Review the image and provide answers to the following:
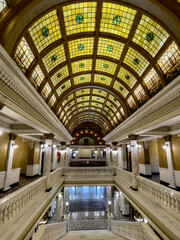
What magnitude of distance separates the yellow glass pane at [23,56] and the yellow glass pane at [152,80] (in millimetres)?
6307

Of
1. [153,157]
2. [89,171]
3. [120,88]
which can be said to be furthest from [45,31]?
[153,157]

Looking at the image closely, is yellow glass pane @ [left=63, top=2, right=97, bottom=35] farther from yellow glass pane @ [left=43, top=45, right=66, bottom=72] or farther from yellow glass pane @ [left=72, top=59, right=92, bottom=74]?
yellow glass pane @ [left=72, top=59, right=92, bottom=74]

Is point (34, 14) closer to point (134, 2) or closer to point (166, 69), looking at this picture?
point (134, 2)

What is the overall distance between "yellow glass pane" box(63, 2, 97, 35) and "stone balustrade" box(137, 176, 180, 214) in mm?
8485

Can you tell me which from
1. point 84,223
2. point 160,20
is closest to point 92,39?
point 160,20

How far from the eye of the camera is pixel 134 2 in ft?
16.5

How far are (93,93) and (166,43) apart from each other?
1015 cm

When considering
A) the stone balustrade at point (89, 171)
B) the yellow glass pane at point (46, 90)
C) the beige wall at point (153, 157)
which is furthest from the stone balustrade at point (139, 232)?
the beige wall at point (153, 157)

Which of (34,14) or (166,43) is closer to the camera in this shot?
(34,14)

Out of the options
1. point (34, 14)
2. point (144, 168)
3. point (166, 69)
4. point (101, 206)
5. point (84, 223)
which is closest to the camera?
point (34, 14)

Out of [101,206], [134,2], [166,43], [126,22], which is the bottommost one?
[101,206]

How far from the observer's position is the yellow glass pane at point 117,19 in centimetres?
587

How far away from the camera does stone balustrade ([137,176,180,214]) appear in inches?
200

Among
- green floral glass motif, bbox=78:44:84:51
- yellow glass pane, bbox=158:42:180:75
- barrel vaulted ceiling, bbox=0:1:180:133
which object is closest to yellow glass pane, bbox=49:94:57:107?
barrel vaulted ceiling, bbox=0:1:180:133
